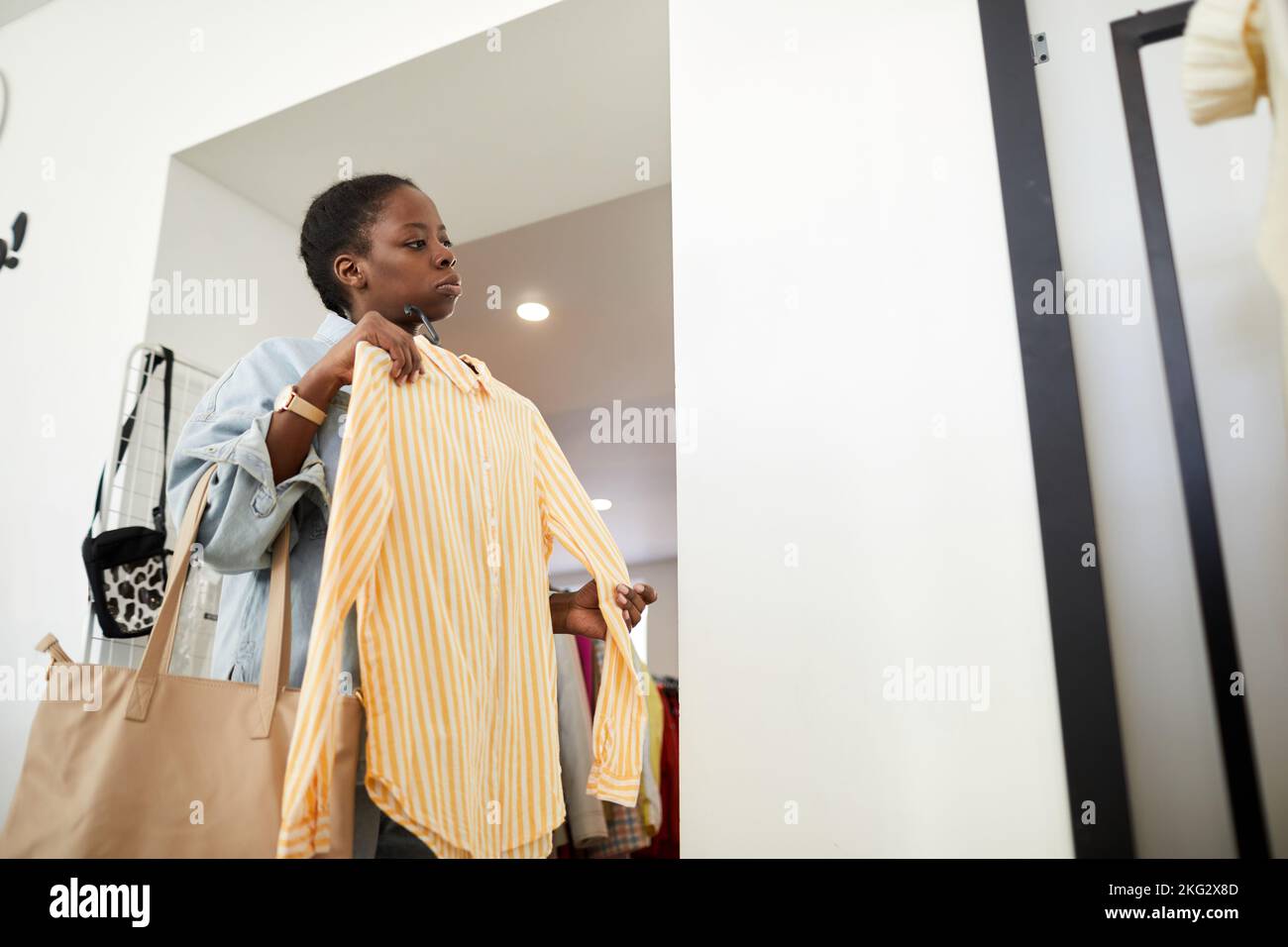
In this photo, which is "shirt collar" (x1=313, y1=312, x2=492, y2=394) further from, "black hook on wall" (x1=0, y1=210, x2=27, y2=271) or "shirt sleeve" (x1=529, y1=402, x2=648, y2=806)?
"black hook on wall" (x1=0, y1=210, x2=27, y2=271)

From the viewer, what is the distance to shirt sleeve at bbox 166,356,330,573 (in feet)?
3.37

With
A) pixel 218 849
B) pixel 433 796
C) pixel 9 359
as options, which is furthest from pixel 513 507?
pixel 9 359

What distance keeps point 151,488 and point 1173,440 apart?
179 centimetres

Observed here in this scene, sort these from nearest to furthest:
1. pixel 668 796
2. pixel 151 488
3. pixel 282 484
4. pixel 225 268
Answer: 1. pixel 282 484
2. pixel 151 488
3. pixel 225 268
4. pixel 668 796

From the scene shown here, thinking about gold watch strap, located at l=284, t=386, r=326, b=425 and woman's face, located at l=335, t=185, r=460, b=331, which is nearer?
gold watch strap, located at l=284, t=386, r=326, b=425

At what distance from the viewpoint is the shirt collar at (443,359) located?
3.94 feet

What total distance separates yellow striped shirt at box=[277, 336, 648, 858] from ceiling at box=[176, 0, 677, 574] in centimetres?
84

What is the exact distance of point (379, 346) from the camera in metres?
1.09

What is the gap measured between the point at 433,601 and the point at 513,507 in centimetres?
19

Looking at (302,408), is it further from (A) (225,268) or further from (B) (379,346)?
(A) (225,268)

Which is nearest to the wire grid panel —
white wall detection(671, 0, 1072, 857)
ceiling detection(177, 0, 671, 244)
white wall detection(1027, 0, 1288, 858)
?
ceiling detection(177, 0, 671, 244)

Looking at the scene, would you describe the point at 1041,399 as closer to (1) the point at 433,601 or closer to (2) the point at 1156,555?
(2) the point at 1156,555

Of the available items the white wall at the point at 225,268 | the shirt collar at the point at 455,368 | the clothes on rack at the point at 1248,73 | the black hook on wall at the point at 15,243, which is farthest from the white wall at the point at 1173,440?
the black hook on wall at the point at 15,243

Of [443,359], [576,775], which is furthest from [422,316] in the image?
[576,775]
